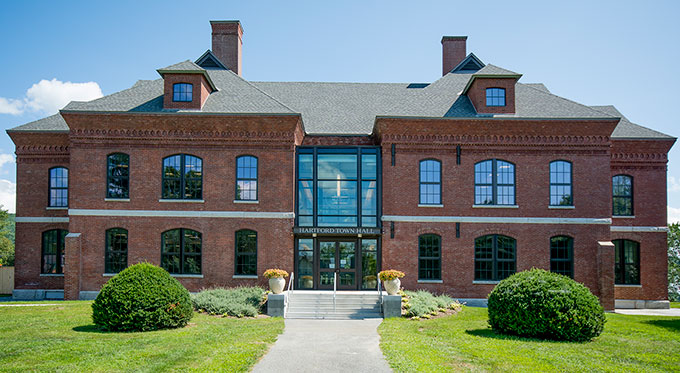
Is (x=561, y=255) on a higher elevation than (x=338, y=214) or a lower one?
lower

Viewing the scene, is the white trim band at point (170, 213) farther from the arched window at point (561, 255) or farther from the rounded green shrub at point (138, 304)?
the arched window at point (561, 255)

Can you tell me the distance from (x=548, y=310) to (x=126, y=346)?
420 inches

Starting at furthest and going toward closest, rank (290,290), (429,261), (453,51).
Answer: (453,51) → (429,261) → (290,290)

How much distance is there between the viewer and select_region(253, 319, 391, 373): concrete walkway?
35.4 ft

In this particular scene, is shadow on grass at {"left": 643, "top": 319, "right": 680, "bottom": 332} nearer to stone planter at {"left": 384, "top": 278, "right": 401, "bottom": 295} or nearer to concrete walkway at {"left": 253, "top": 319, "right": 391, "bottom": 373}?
stone planter at {"left": 384, "top": 278, "right": 401, "bottom": 295}

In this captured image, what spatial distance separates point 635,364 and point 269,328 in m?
9.56

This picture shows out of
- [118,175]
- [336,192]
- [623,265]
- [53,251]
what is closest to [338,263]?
[336,192]

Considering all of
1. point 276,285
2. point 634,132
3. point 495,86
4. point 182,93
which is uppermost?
point 495,86

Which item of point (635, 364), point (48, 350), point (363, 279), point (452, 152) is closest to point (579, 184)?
point (452, 152)

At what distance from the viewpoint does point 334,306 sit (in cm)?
1872

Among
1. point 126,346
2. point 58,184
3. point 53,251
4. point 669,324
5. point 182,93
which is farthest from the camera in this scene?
point 58,184

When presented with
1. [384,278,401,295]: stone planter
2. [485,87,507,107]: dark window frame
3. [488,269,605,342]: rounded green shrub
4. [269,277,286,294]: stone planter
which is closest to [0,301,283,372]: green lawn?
[269,277,286,294]: stone planter

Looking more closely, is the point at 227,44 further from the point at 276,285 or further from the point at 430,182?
the point at 276,285

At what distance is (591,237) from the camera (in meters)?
21.9
